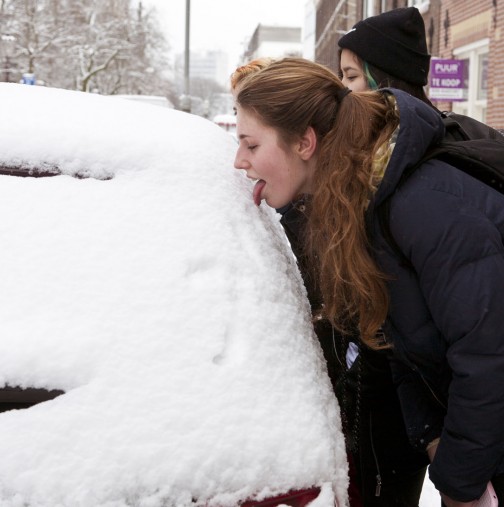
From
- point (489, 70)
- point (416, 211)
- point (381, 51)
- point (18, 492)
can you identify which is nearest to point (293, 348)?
point (416, 211)

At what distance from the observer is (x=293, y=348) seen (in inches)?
63.4

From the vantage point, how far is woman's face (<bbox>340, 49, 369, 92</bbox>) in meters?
2.91

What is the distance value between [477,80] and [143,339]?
44.6 feet

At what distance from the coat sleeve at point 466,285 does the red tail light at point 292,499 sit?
0.46 metres

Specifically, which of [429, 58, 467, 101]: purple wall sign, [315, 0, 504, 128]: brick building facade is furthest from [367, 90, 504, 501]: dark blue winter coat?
[315, 0, 504, 128]: brick building facade

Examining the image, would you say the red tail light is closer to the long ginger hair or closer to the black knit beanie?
the long ginger hair

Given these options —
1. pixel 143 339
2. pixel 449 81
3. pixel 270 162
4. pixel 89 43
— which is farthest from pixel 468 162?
pixel 89 43

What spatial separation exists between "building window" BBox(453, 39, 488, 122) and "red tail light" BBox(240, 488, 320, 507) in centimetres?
1292

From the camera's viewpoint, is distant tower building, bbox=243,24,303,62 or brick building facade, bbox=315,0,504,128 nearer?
brick building facade, bbox=315,0,504,128

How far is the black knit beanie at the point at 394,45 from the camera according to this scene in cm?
283

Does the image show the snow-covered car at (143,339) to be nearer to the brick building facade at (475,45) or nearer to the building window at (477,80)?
the brick building facade at (475,45)

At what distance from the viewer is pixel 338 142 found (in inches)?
67.4

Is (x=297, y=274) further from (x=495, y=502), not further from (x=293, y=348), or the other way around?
(x=495, y=502)

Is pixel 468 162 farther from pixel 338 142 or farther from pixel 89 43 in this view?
pixel 89 43
